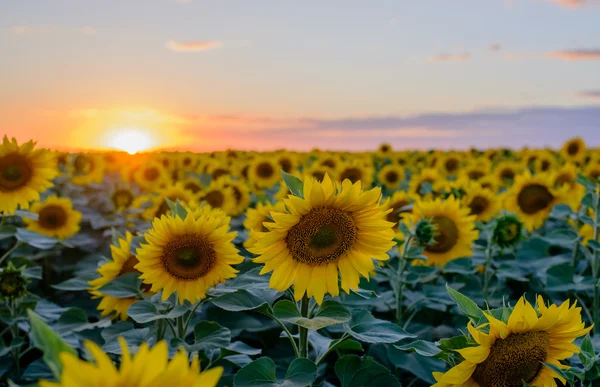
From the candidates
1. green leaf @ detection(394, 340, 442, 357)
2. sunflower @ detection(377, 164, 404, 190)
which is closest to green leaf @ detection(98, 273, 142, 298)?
green leaf @ detection(394, 340, 442, 357)

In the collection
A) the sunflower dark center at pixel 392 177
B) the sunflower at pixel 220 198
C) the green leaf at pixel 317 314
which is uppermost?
the sunflower dark center at pixel 392 177

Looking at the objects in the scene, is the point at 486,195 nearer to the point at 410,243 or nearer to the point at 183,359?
the point at 410,243

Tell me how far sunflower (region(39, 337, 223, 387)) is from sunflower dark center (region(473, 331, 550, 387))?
3.75 ft

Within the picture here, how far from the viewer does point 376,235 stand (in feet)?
7.84

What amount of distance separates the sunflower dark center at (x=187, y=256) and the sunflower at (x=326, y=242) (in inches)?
15.7

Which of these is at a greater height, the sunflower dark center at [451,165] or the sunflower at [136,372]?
the sunflower dark center at [451,165]

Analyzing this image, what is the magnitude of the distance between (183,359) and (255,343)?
3.09 m

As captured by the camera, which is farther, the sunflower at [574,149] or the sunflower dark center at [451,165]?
the sunflower at [574,149]

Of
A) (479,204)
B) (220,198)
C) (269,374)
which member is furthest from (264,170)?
(269,374)

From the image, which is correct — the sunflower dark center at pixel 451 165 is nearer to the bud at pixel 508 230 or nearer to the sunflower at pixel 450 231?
the sunflower at pixel 450 231

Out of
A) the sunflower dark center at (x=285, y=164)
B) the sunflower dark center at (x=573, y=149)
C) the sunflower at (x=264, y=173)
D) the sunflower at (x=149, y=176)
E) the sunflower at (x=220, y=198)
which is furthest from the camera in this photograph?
the sunflower dark center at (x=573, y=149)

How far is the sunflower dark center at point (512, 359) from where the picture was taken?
1934 mm

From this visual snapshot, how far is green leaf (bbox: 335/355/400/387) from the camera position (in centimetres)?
248

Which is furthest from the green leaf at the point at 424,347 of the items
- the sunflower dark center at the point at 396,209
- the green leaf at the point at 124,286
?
the sunflower dark center at the point at 396,209
